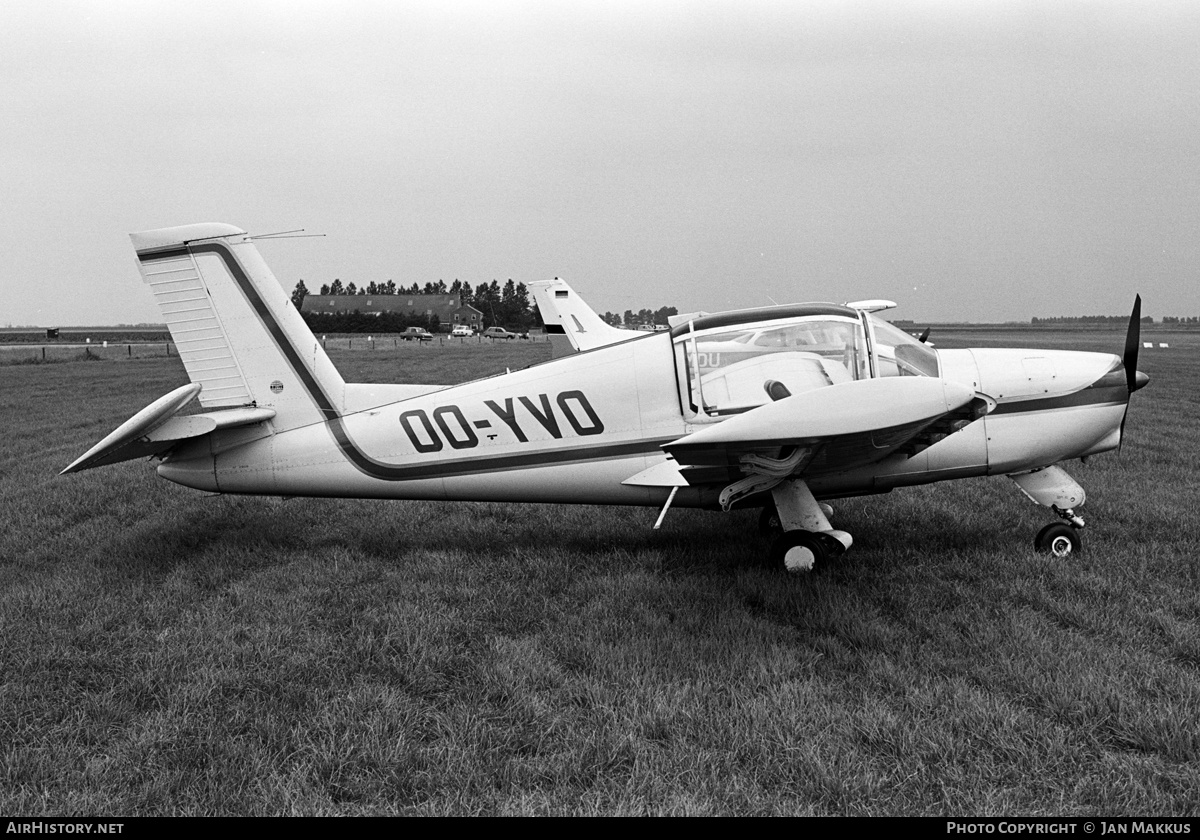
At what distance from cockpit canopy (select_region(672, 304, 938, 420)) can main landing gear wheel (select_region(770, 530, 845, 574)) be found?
991 mm

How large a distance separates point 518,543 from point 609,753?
3.33 m

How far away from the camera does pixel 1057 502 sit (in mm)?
5660

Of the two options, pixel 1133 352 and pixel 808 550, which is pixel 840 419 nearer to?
pixel 808 550

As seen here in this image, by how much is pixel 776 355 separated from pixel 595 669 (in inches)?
106

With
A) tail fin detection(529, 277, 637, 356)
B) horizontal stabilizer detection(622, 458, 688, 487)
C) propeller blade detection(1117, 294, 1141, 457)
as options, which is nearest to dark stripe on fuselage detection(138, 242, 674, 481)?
horizontal stabilizer detection(622, 458, 688, 487)

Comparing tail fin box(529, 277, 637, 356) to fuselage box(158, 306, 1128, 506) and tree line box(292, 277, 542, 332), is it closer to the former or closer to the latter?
fuselage box(158, 306, 1128, 506)

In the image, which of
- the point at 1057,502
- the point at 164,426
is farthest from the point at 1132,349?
the point at 164,426

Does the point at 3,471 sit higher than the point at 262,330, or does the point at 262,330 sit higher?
the point at 262,330

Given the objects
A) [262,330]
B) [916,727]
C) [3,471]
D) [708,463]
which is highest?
[262,330]

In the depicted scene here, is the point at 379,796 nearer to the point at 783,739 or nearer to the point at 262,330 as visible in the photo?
the point at 783,739

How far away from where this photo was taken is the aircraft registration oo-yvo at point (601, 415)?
5.32m

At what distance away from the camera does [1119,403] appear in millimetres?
5621

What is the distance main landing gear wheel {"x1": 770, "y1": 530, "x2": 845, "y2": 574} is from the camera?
16.9 ft
